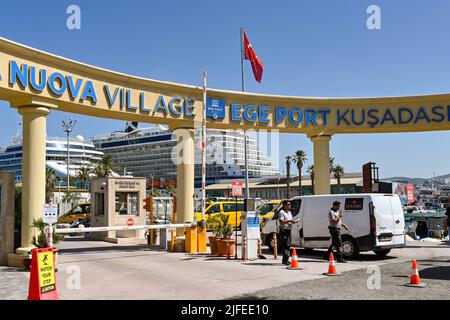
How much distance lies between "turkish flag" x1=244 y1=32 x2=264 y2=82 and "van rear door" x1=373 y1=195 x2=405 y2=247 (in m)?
9.97

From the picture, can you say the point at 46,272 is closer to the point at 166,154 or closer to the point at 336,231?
the point at 336,231

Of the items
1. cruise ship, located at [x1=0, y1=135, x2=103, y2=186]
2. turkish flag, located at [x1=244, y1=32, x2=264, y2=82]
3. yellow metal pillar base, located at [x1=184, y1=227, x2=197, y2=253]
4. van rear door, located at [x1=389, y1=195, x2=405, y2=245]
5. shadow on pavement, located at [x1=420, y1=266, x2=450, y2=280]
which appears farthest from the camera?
cruise ship, located at [x1=0, y1=135, x2=103, y2=186]

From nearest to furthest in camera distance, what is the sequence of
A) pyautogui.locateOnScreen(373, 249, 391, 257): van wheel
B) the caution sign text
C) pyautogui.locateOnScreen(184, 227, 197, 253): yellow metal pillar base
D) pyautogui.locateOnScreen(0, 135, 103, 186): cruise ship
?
the caution sign text, pyautogui.locateOnScreen(373, 249, 391, 257): van wheel, pyautogui.locateOnScreen(184, 227, 197, 253): yellow metal pillar base, pyautogui.locateOnScreen(0, 135, 103, 186): cruise ship

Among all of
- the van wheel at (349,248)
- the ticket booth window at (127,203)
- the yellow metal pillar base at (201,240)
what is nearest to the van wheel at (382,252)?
the van wheel at (349,248)

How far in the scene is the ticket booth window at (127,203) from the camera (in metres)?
23.8

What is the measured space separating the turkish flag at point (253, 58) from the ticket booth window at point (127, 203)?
8424mm

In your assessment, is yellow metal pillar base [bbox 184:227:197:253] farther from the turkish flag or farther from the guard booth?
the turkish flag

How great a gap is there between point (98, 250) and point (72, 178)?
4074 inches

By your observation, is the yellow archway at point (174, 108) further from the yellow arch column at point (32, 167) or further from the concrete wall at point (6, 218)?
the concrete wall at point (6, 218)

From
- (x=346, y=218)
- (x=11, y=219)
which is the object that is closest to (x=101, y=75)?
(x=11, y=219)

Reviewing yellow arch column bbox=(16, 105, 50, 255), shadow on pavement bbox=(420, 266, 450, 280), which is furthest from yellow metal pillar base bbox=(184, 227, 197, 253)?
shadow on pavement bbox=(420, 266, 450, 280)

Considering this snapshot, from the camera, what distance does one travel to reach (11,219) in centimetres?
1333

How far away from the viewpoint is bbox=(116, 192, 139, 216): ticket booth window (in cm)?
2375

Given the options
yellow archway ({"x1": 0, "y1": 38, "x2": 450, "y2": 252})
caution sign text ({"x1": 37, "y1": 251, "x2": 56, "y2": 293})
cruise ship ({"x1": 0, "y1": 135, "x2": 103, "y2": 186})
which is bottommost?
caution sign text ({"x1": 37, "y1": 251, "x2": 56, "y2": 293})
